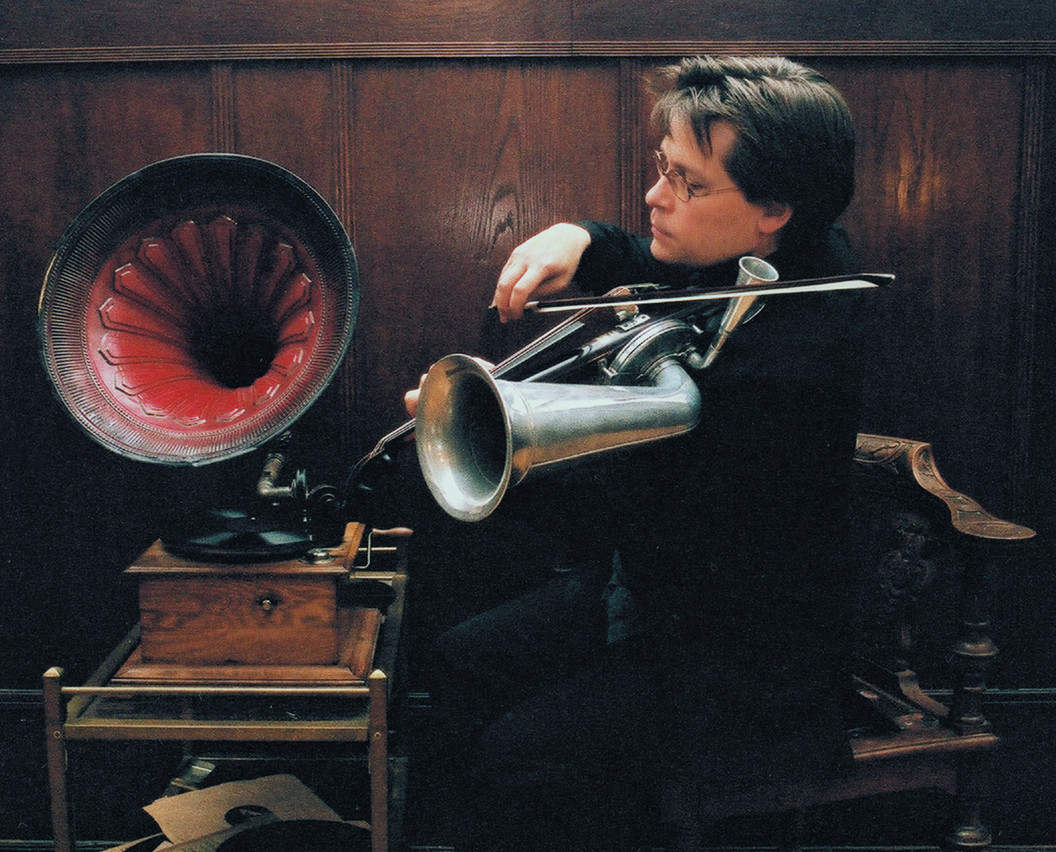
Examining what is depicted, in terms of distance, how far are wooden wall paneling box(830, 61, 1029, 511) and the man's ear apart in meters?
0.65

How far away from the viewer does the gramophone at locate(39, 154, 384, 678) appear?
4.00 feet

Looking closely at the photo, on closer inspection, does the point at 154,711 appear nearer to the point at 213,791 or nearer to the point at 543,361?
the point at 213,791

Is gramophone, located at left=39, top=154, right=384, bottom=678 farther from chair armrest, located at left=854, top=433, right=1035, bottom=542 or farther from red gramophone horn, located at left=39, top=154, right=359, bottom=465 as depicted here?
chair armrest, located at left=854, top=433, right=1035, bottom=542

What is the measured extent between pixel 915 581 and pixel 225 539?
1.16 m

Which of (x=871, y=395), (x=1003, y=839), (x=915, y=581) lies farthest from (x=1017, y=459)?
(x=1003, y=839)

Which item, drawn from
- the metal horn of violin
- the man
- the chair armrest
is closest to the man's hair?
the man

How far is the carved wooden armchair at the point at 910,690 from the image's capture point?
1209 mm

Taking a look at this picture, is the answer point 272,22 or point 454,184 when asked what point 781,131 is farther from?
point 272,22

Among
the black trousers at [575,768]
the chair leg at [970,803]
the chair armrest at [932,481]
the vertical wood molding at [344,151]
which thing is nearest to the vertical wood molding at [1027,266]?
the chair armrest at [932,481]

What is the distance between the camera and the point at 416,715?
1853 mm

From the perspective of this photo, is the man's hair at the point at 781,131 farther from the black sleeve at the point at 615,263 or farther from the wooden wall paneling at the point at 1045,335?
the wooden wall paneling at the point at 1045,335

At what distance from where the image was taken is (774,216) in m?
1.19

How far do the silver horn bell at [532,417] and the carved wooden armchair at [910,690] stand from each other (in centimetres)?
56

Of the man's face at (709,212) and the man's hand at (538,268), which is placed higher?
the man's face at (709,212)
